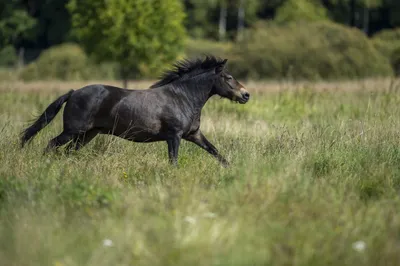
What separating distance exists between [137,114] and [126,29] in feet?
57.1

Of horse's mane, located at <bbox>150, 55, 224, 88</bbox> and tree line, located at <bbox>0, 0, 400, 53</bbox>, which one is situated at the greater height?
horse's mane, located at <bbox>150, 55, 224, 88</bbox>

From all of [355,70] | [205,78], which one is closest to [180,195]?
[205,78]

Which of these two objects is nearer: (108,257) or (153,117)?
(108,257)

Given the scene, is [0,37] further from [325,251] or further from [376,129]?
[325,251]

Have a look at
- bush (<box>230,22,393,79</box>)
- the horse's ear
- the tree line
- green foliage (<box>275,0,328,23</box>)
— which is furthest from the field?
the tree line

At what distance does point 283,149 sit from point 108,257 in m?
4.63

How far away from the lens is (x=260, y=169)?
748 centimetres

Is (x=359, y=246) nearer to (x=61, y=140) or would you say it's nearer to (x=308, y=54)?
(x=61, y=140)

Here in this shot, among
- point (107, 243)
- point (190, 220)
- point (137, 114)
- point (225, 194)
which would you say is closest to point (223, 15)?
point (137, 114)

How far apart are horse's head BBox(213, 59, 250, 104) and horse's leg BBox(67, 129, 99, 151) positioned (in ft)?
5.94

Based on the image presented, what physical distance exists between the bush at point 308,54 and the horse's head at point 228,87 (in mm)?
18945

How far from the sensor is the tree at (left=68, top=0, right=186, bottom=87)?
26984 mm

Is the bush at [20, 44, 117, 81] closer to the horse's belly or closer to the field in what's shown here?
the horse's belly

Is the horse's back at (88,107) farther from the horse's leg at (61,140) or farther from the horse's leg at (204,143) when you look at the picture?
the horse's leg at (204,143)
